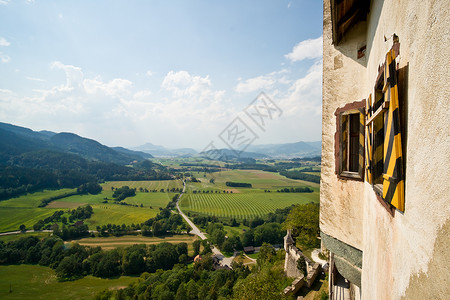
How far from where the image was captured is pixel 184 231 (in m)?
67.3

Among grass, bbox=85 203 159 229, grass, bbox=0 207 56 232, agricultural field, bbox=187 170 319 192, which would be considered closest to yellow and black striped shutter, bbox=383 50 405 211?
grass, bbox=85 203 159 229

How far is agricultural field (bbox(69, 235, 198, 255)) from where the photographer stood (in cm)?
5959

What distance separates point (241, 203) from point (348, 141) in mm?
84113

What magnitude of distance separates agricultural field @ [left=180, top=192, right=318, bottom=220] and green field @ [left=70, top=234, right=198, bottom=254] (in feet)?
56.5

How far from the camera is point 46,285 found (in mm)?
46344

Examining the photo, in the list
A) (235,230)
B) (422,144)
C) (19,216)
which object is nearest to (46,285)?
(235,230)

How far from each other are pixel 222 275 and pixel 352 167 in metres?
41.6

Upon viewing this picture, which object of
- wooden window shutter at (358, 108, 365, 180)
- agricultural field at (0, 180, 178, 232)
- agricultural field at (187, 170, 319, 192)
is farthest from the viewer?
agricultural field at (187, 170, 319, 192)

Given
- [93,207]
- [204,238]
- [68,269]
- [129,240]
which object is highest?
[93,207]

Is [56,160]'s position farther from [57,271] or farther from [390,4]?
[390,4]

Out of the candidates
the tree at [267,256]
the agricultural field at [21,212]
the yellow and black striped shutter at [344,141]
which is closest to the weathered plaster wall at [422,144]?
the yellow and black striped shutter at [344,141]

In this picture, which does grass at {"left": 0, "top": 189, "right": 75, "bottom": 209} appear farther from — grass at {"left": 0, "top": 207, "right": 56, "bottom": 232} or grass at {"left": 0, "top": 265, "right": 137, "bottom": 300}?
grass at {"left": 0, "top": 265, "right": 137, "bottom": 300}

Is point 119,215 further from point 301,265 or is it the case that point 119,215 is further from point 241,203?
point 301,265

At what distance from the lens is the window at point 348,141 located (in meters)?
3.97
